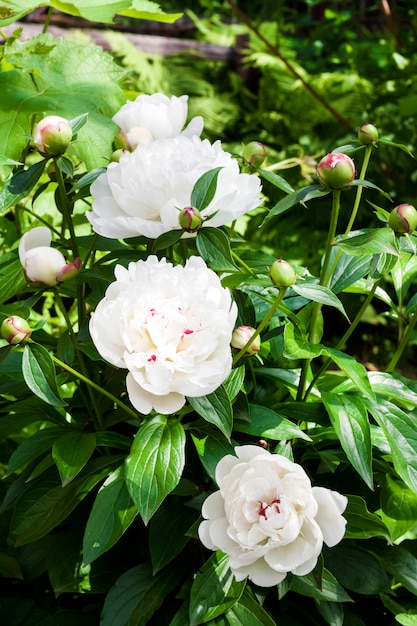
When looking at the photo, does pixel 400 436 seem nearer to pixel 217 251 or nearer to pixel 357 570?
pixel 357 570

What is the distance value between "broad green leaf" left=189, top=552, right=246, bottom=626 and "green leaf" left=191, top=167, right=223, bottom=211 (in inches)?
15.8

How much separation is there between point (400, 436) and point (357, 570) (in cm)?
19

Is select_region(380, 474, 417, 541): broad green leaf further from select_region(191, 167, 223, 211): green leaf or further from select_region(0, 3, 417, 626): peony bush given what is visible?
select_region(191, 167, 223, 211): green leaf

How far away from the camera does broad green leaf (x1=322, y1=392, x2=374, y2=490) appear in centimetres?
81

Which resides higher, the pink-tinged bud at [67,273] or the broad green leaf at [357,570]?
the pink-tinged bud at [67,273]

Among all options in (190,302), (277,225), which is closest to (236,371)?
(190,302)

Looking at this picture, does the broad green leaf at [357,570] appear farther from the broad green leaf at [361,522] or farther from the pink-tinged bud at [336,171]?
the pink-tinged bud at [336,171]

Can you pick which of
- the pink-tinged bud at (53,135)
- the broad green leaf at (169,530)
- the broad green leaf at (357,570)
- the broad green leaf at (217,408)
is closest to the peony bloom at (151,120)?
the pink-tinged bud at (53,135)

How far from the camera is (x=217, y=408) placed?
0.74m

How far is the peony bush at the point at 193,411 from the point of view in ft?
2.37

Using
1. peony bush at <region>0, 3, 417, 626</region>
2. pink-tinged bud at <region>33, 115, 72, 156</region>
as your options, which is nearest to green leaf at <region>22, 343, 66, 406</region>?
peony bush at <region>0, 3, 417, 626</region>

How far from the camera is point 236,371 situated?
82 cm

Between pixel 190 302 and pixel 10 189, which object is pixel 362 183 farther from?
pixel 10 189

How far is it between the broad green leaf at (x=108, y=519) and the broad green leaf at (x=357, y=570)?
A: 292 mm
